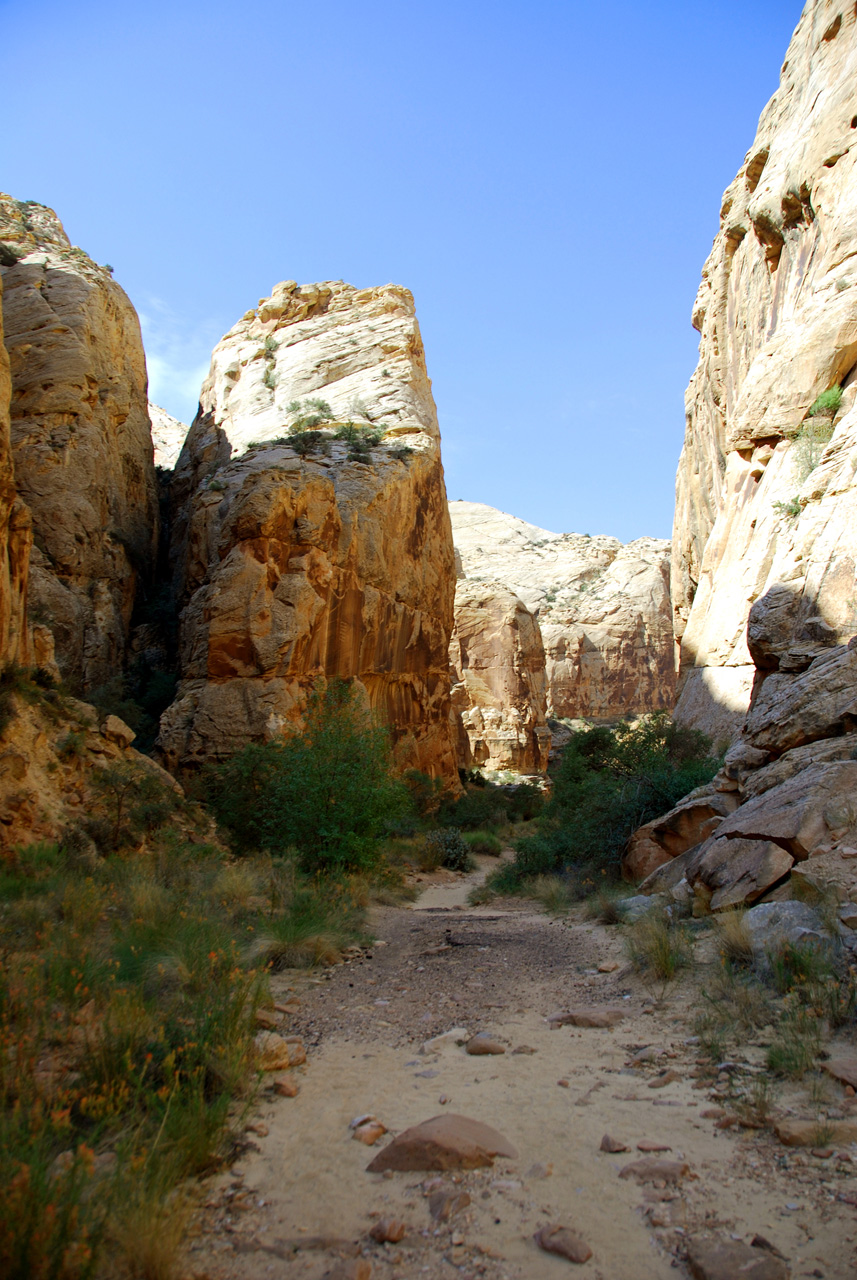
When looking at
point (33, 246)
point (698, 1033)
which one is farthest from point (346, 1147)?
point (33, 246)

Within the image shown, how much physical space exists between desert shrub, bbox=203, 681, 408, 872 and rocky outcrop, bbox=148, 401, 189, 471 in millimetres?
46020

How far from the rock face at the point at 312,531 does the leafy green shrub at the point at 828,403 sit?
47.7 feet

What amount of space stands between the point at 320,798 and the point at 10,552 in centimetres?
731

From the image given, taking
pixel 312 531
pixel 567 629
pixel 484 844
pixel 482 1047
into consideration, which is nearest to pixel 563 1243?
pixel 482 1047

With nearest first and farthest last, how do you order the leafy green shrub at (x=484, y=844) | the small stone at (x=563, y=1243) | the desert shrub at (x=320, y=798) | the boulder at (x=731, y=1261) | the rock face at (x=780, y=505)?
the boulder at (x=731, y=1261) → the small stone at (x=563, y=1243) → the rock face at (x=780, y=505) → the desert shrub at (x=320, y=798) → the leafy green shrub at (x=484, y=844)

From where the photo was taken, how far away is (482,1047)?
4.75m

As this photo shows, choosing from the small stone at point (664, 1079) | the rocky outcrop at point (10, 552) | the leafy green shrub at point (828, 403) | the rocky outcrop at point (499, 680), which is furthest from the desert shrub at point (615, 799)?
the rocky outcrop at point (499, 680)

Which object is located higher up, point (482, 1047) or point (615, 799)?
point (615, 799)

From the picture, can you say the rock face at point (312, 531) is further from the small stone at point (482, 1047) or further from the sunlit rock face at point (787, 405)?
the small stone at point (482, 1047)

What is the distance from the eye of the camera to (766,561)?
648 inches

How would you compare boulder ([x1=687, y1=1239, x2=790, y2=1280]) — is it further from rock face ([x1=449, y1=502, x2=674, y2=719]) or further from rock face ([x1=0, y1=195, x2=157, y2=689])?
rock face ([x1=449, y1=502, x2=674, y2=719])

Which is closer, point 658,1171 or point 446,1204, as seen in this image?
point 446,1204

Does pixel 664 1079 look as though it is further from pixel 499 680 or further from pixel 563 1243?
pixel 499 680

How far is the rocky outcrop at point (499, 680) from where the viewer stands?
44.2 meters
